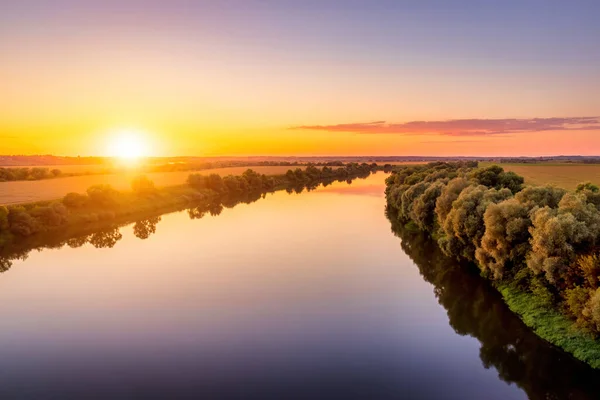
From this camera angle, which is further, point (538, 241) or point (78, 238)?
point (78, 238)

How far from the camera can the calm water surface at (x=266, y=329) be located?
16078mm

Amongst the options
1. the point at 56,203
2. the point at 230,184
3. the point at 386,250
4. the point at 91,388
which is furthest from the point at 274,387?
the point at 230,184

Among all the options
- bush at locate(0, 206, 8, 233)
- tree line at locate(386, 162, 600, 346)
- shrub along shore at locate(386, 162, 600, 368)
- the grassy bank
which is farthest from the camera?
bush at locate(0, 206, 8, 233)

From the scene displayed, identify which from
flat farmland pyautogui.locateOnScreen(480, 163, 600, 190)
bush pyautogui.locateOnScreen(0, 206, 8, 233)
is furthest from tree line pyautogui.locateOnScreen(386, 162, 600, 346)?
bush pyautogui.locateOnScreen(0, 206, 8, 233)

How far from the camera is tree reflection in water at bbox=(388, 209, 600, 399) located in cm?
1600

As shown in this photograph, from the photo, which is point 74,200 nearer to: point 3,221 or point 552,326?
point 3,221

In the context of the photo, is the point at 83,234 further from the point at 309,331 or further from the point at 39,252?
the point at 309,331

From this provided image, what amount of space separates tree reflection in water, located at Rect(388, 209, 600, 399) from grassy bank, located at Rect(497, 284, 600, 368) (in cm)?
29

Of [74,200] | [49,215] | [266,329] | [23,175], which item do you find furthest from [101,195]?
[266,329]

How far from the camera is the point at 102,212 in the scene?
51.1 m

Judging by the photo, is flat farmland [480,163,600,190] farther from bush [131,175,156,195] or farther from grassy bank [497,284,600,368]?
bush [131,175,156,195]

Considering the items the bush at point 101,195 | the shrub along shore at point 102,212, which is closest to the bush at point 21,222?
the shrub along shore at point 102,212

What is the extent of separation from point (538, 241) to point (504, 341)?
A: 193 inches

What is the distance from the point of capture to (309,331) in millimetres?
20406
